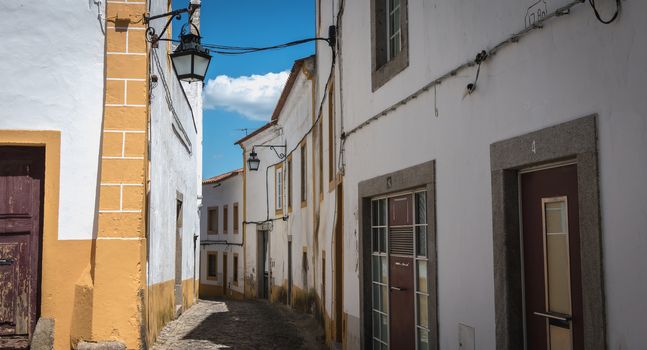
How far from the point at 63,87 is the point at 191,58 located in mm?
1500

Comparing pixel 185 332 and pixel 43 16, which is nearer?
pixel 43 16

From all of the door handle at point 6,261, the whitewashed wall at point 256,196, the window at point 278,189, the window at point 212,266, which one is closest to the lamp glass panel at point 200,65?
the door handle at point 6,261

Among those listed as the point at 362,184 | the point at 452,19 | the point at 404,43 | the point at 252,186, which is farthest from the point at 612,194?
the point at 252,186

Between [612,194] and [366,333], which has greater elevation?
[612,194]

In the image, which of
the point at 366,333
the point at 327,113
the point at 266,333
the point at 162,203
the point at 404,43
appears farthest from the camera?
the point at 266,333

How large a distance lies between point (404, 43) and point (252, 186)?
20090mm

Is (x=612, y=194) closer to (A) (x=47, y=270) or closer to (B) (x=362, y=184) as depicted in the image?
(B) (x=362, y=184)

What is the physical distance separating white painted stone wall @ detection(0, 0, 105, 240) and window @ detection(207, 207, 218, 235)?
26.2 metres

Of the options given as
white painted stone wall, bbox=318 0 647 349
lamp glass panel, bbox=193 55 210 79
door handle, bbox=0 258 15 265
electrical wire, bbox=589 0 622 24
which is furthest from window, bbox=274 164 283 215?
electrical wire, bbox=589 0 622 24

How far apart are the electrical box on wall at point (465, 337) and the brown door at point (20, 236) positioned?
435 centimetres

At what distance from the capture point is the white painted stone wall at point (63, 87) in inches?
282

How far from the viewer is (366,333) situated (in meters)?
7.98

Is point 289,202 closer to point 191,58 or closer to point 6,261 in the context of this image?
point 191,58

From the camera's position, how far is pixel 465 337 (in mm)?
5215
